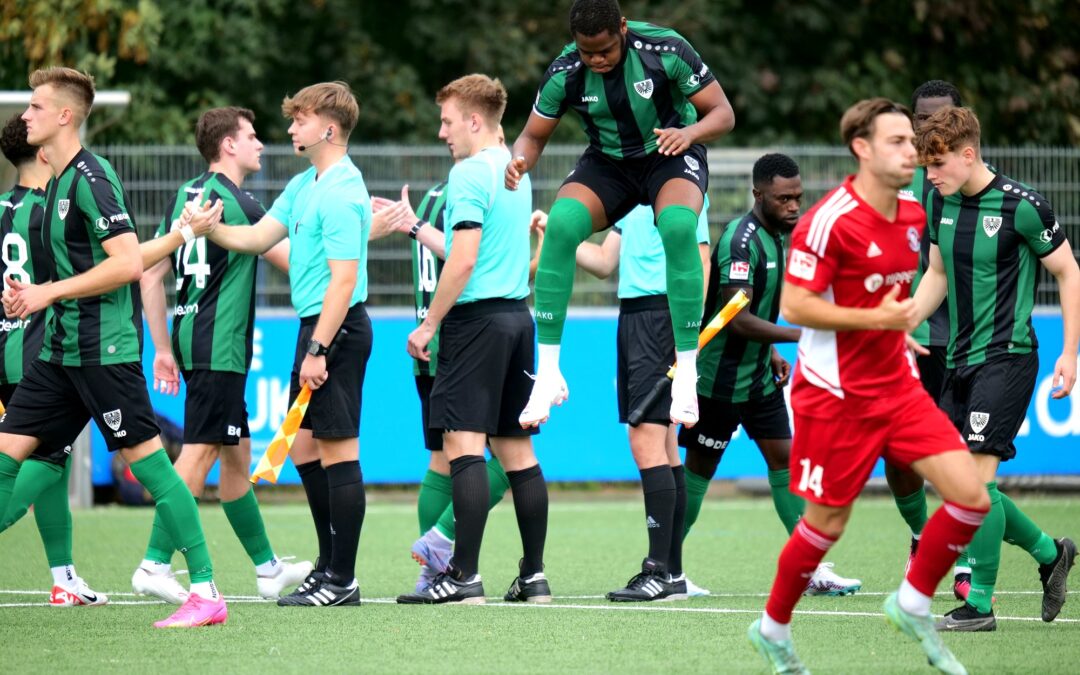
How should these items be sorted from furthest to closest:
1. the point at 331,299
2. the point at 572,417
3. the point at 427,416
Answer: the point at 572,417, the point at 427,416, the point at 331,299

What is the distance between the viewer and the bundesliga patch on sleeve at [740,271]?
7.79 metres

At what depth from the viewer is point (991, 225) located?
6.85 m

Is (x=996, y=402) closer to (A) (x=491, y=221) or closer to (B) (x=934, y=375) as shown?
(B) (x=934, y=375)

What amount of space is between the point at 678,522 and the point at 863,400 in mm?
2748

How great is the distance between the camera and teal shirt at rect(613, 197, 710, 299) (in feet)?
26.0

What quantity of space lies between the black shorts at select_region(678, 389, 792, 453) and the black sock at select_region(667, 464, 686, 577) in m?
A: 0.23

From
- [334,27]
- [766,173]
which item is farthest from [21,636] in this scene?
[334,27]

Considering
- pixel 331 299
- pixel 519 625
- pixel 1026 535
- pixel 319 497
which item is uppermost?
pixel 331 299

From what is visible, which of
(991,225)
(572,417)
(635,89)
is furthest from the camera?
(572,417)

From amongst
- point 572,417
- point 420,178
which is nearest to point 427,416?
point 572,417

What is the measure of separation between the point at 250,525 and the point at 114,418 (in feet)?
5.16

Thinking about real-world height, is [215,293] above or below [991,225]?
below

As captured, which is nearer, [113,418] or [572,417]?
[113,418]

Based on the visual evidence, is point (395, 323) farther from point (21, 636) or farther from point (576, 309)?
point (21, 636)
